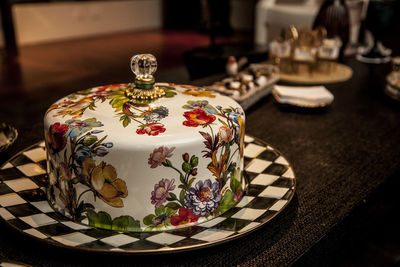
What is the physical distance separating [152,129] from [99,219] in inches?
4.8

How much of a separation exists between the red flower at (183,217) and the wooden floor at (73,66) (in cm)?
86

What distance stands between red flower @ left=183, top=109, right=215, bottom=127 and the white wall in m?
3.90

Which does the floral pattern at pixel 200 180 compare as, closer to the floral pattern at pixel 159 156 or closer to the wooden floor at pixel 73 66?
the floral pattern at pixel 159 156

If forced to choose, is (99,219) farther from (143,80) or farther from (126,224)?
(143,80)

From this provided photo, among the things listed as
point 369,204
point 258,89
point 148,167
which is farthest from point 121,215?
point 258,89

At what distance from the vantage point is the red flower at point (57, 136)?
489 mm

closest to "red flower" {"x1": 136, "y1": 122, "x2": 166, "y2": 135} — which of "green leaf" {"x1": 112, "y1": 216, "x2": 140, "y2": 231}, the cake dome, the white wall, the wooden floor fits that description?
the cake dome

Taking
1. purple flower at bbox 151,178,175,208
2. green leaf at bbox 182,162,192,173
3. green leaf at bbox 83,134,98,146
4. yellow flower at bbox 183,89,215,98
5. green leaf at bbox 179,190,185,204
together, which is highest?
yellow flower at bbox 183,89,215,98

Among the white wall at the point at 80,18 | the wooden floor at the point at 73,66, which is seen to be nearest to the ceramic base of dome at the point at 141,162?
the wooden floor at the point at 73,66

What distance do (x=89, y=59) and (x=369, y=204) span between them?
315 centimetres

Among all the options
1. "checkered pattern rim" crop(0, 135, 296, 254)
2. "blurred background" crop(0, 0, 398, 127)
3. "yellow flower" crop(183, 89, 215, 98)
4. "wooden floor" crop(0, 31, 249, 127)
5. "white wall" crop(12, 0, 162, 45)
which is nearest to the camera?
"checkered pattern rim" crop(0, 135, 296, 254)

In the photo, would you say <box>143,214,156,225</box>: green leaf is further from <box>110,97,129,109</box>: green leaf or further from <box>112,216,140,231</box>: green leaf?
<box>110,97,129,109</box>: green leaf

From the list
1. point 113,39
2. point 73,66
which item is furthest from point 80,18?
point 73,66

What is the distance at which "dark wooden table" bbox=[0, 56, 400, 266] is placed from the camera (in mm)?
474
